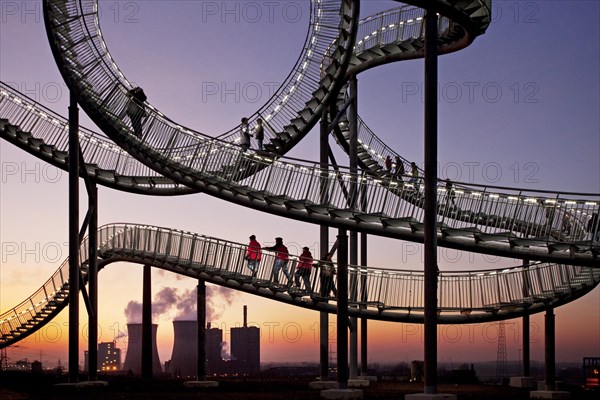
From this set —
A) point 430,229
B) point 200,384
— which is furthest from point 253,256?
point 430,229

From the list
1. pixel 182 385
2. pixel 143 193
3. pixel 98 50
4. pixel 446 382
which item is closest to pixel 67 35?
pixel 98 50

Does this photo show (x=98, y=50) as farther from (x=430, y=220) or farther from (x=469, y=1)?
(x=430, y=220)

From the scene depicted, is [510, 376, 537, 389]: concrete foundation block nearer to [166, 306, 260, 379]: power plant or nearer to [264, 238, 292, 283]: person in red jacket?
[264, 238, 292, 283]: person in red jacket

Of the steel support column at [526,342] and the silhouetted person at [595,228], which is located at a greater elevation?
the silhouetted person at [595,228]

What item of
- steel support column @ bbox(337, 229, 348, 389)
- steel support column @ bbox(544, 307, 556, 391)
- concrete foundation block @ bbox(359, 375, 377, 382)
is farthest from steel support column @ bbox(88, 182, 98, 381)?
steel support column @ bbox(544, 307, 556, 391)

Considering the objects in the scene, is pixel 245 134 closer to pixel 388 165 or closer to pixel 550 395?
pixel 388 165

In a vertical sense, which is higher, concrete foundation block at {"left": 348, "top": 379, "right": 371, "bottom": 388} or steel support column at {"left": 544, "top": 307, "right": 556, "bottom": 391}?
steel support column at {"left": 544, "top": 307, "right": 556, "bottom": 391}

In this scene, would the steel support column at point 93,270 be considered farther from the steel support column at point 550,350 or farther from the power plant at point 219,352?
the power plant at point 219,352

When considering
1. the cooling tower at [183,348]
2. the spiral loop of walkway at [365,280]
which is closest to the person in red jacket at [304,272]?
the spiral loop of walkway at [365,280]
